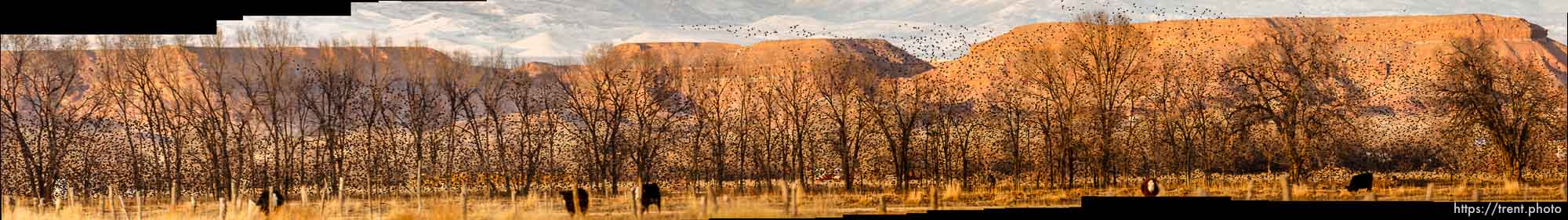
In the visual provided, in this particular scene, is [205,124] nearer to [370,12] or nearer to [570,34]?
[370,12]

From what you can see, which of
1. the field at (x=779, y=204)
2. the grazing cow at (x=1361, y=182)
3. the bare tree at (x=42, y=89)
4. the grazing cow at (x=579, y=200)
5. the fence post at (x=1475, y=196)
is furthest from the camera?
the bare tree at (x=42, y=89)

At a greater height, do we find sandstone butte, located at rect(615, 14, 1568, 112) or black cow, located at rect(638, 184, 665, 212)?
sandstone butte, located at rect(615, 14, 1568, 112)

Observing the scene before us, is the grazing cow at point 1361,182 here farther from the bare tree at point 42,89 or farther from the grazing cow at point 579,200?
the bare tree at point 42,89

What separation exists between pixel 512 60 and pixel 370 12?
41058 mm

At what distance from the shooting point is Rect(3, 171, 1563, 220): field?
83.4 feet

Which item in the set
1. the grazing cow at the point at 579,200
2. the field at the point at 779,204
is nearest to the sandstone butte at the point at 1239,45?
the field at the point at 779,204

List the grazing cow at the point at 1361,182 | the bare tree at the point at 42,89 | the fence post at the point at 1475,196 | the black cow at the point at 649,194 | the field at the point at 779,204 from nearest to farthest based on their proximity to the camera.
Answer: the fence post at the point at 1475,196 → the field at the point at 779,204 → the black cow at the point at 649,194 → the grazing cow at the point at 1361,182 → the bare tree at the point at 42,89

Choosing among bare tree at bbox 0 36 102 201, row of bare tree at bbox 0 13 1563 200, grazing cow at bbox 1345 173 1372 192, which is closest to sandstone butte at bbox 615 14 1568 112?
row of bare tree at bbox 0 13 1563 200

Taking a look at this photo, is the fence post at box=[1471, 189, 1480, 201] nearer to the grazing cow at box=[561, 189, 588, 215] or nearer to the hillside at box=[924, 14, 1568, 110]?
the grazing cow at box=[561, 189, 588, 215]

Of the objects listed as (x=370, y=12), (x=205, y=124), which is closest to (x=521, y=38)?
(x=370, y=12)

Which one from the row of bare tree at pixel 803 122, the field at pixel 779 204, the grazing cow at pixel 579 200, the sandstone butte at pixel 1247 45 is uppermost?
the sandstone butte at pixel 1247 45

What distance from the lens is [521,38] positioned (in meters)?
144

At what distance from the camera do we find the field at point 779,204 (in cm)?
2541

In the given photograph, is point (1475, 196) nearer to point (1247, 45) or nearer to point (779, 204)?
point (779, 204)
